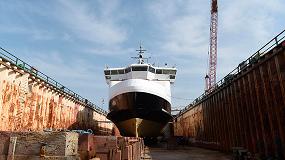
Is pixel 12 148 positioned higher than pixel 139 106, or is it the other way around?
pixel 139 106

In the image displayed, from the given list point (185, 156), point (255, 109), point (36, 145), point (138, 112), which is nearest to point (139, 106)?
point (138, 112)

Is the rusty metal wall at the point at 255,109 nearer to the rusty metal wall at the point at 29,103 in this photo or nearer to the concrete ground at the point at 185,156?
the concrete ground at the point at 185,156

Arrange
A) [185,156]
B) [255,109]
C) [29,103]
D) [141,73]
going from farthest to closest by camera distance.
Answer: [141,73] → [29,103] → [185,156] → [255,109]

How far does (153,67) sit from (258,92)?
1755 centimetres

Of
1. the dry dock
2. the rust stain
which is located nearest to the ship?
the dry dock

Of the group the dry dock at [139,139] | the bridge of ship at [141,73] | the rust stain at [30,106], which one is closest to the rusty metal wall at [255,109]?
the dry dock at [139,139]

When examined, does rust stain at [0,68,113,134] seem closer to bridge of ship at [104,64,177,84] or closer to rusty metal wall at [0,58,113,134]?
rusty metal wall at [0,58,113,134]

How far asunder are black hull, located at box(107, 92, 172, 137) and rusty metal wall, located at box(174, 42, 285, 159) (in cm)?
487

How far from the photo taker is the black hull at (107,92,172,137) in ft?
70.9

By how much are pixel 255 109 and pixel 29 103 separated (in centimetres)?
1407

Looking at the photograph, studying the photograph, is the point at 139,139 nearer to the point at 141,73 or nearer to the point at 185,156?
the point at 185,156

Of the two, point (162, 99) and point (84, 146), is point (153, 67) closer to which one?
point (162, 99)

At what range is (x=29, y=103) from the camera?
59.3ft

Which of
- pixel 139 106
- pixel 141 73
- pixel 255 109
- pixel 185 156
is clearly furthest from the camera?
pixel 141 73
